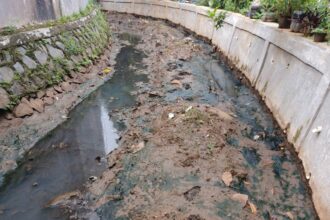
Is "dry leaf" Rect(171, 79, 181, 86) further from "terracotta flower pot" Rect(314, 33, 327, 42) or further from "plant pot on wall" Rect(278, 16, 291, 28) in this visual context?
"terracotta flower pot" Rect(314, 33, 327, 42)

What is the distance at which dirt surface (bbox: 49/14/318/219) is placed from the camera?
3916 mm

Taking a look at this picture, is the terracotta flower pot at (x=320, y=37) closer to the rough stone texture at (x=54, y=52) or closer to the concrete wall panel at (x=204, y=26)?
the rough stone texture at (x=54, y=52)

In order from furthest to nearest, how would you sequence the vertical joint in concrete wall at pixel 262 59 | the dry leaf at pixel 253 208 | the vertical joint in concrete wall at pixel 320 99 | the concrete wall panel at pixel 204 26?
the concrete wall panel at pixel 204 26
the vertical joint in concrete wall at pixel 262 59
the vertical joint in concrete wall at pixel 320 99
the dry leaf at pixel 253 208

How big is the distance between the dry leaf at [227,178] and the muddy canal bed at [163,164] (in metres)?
0.01

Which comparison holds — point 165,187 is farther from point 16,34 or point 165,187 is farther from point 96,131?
point 16,34

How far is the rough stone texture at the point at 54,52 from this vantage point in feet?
24.3

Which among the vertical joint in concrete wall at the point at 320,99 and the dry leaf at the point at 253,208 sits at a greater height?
the vertical joint in concrete wall at the point at 320,99

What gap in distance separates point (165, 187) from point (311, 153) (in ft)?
6.84

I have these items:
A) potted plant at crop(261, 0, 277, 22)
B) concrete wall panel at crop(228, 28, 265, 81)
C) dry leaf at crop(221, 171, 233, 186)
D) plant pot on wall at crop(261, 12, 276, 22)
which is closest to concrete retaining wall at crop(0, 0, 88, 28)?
dry leaf at crop(221, 171, 233, 186)

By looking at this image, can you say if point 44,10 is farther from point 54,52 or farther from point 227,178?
point 227,178

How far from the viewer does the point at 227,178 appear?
172 inches

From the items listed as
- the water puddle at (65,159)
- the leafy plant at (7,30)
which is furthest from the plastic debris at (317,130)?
the leafy plant at (7,30)

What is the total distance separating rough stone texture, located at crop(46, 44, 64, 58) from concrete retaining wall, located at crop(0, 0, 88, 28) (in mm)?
746

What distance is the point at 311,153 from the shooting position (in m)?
4.25
